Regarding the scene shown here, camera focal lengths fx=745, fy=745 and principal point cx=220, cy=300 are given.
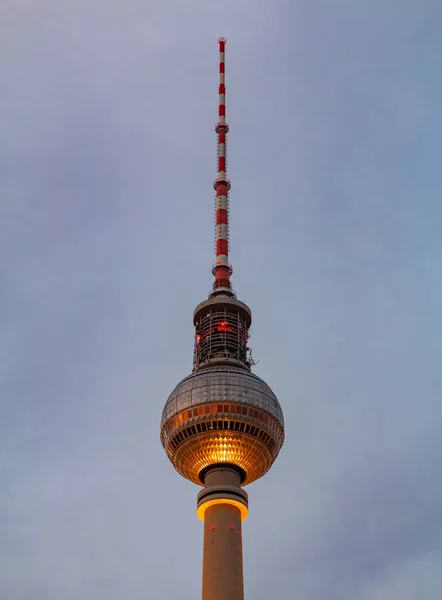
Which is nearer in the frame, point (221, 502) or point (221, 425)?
point (221, 502)

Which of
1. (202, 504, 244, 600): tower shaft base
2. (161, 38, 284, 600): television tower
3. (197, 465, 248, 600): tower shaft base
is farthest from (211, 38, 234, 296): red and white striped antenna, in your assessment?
(202, 504, 244, 600): tower shaft base

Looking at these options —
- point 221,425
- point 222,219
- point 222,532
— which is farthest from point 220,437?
point 222,219

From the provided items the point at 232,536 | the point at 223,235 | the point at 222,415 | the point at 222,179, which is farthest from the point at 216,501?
the point at 222,179

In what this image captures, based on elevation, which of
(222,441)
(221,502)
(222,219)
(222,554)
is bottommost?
(222,554)

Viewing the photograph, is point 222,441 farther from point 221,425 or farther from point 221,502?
point 221,502

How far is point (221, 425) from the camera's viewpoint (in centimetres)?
7656

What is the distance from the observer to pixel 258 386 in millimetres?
80500

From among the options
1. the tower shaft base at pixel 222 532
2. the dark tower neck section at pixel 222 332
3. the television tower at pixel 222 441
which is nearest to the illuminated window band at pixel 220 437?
the television tower at pixel 222 441

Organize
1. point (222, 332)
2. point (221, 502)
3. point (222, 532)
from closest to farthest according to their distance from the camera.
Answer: point (222, 532), point (221, 502), point (222, 332)

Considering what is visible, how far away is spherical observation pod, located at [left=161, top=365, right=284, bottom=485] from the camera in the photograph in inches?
3024

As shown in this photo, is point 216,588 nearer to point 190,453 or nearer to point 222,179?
point 190,453

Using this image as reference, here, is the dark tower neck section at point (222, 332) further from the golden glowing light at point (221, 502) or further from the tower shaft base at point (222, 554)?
the tower shaft base at point (222, 554)

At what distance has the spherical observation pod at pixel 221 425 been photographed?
76.8 metres

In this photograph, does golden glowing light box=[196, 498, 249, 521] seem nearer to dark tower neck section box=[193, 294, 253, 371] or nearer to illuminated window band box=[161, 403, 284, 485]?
illuminated window band box=[161, 403, 284, 485]
